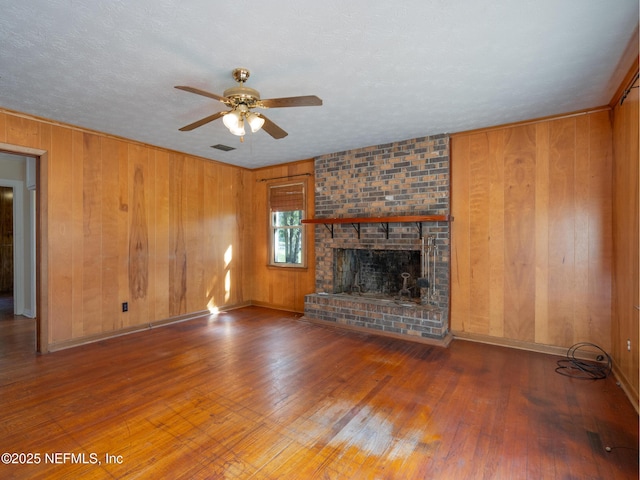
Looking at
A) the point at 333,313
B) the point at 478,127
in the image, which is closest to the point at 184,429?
the point at 333,313

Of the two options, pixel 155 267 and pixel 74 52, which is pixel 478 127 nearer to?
pixel 74 52

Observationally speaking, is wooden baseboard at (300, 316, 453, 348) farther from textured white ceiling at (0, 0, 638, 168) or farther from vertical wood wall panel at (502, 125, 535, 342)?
textured white ceiling at (0, 0, 638, 168)

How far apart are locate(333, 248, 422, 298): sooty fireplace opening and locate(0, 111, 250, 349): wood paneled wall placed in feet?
6.93

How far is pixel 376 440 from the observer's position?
6.81 ft

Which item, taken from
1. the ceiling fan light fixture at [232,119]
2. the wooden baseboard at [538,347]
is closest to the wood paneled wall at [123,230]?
the ceiling fan light fixture at [232,119]

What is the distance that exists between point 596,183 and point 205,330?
5079 mm

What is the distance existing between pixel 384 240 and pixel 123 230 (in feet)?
12.0


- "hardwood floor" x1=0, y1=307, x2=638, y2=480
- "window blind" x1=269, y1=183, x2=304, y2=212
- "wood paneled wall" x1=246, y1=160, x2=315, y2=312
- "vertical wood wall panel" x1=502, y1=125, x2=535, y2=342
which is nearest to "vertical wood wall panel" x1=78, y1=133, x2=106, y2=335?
"hardwood floor" x1=0, y1=307, x2=638, y2=480

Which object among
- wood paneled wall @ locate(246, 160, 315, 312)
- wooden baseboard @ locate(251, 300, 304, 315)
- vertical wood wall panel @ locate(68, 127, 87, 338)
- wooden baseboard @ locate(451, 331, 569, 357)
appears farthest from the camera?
wooden baseboard @ locate(251, 300, 304, 315)

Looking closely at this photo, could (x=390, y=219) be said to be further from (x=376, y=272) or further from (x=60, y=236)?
(x=60, y=236)

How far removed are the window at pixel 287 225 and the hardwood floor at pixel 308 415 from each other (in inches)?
90.5

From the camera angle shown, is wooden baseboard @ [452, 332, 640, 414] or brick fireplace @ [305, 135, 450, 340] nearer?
wooden baseboard @ [452, 332, 640, 414]

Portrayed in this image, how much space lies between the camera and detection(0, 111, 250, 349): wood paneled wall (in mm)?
3719

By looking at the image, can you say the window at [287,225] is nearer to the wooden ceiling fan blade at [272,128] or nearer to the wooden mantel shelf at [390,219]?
the wooden mantel shelf at [390,219]
